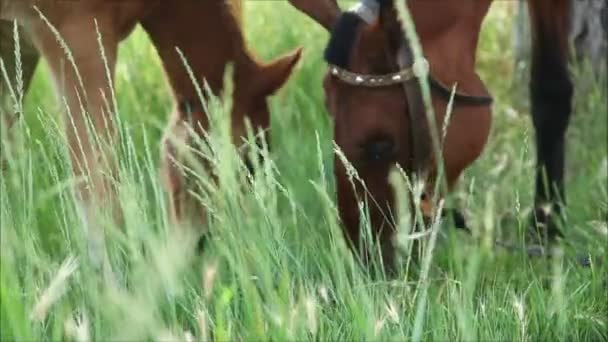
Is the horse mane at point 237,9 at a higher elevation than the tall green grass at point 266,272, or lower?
higher

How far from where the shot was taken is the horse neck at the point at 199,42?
318 cm

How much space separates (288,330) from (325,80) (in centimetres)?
121

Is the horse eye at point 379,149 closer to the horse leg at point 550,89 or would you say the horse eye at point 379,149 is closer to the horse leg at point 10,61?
the horse leg at point 10,61

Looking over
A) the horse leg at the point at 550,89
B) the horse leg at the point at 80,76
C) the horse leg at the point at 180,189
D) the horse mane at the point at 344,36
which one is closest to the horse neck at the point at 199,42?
the horse leg at the point at 180,189

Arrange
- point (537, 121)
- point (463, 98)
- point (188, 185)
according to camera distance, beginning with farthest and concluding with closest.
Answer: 1. point (537, 121)
2. point (188, 185)
3. point (463, 98)

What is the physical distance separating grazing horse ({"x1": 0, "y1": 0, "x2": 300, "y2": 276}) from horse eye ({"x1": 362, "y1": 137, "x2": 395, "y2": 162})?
427 millimetres

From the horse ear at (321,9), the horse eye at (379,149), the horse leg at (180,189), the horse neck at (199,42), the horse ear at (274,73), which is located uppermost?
the horse ear at (321,9)

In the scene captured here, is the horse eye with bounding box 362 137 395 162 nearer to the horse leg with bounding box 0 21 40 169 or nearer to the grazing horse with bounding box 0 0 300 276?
the grazing horse with bounding box 0 0 300 276

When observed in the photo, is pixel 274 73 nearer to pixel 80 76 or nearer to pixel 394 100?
pixel 394 100

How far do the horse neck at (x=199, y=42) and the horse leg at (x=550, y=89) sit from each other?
113cm

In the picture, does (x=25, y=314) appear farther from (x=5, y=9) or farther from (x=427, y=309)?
(x=5, y=9)

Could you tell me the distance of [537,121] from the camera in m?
3.97

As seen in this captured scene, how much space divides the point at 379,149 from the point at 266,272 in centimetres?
110

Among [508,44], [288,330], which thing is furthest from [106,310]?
[508,44]
